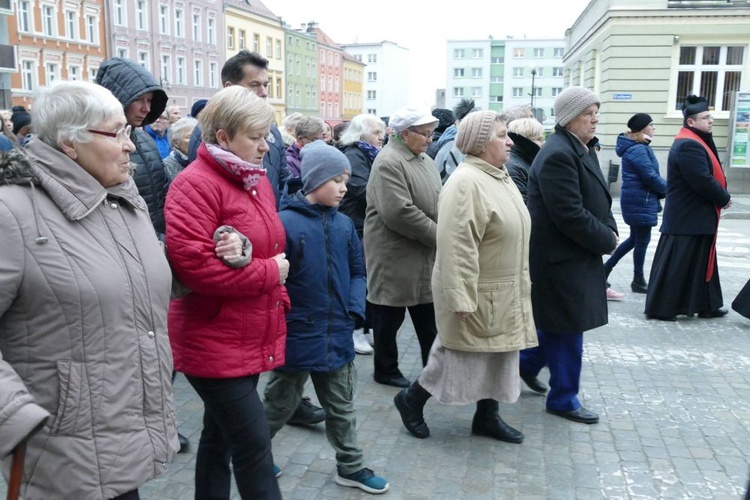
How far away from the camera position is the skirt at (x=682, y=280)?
7.03 metres

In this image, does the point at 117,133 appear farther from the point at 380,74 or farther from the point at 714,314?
the point at 380,74

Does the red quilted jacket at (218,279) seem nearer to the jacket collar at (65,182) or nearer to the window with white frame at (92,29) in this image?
the jacket collar at (65,182)

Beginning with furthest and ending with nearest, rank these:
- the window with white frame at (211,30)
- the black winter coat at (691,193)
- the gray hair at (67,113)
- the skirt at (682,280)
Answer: the window with white frame at (211,30)
the skirt at (682,280)
the black winter coat at (691,193)
the gray hair at (67,113)

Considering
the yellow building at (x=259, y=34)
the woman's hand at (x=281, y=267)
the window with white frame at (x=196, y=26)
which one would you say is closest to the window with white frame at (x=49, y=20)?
the window with white frame at (x=196, y=26)

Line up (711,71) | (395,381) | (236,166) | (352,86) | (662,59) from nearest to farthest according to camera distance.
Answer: (236,166), (395,381), (662,59), (711,71), (352,86)

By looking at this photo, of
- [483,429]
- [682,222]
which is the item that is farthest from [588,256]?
[682,222]

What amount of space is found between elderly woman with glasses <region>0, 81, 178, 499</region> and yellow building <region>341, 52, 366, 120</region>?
86.6 metres

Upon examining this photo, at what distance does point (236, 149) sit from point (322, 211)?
0.72 meters

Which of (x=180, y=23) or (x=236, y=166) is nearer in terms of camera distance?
(x=236, y=166)

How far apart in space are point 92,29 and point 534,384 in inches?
1784

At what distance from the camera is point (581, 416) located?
4.60 meters

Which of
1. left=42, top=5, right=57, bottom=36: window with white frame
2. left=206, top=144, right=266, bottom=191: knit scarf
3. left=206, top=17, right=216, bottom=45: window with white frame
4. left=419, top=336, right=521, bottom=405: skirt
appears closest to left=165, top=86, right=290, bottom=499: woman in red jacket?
left=206, top=144, right=266, bottom=191: knit scarf

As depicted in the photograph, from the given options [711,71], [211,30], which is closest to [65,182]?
[711,71]

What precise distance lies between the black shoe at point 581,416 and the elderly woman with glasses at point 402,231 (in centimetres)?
109
